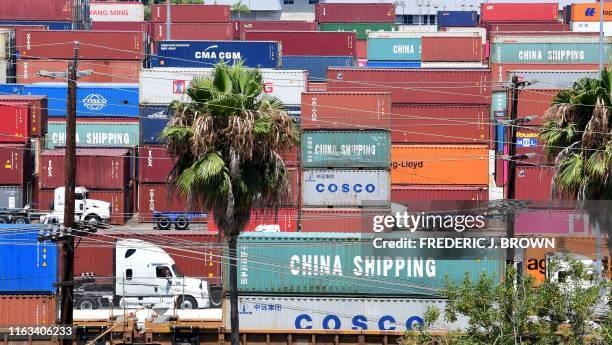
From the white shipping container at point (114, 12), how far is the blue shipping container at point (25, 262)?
11761 cm

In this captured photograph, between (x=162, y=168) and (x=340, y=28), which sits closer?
(x=162, y=168)

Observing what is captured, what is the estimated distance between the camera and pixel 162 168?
68.5 meters

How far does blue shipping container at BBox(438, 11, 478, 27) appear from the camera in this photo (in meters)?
166

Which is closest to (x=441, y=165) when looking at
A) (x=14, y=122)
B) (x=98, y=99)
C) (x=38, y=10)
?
(x=14, y=122)

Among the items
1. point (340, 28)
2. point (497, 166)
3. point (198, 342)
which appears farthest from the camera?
point (340, 28)

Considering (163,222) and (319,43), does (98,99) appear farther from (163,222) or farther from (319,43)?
(319,43)

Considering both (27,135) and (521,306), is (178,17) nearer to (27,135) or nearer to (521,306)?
(27,135)

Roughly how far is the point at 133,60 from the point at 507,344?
219 ft

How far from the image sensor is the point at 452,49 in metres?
97.6

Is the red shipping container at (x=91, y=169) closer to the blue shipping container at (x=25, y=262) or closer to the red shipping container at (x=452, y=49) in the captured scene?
the blue shipping container at (x=25, y=262)

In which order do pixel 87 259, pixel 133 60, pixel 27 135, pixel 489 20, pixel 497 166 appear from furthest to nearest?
pixel 489 20, pixel 133 60, pixel 497 166, pixel 27 135, pixel 87 259

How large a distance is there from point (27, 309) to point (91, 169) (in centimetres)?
2706

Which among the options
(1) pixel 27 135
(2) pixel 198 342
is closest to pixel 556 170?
(2) pixel 198 342

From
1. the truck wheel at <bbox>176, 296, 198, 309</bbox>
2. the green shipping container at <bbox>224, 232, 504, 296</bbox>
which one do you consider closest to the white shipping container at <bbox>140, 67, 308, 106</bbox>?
the truck wheel at <bbox>176, 296, 198, 309</bbox>
